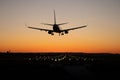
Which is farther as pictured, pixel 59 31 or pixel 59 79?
pixel 59 31

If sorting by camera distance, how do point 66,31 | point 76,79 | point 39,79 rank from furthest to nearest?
1. point 66,31
2. point 39,79
3. point 76,79

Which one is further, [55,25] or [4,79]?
[55,25]

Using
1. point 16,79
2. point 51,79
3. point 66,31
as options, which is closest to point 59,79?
point 51,79

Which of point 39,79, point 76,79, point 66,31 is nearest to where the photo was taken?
point 76,79

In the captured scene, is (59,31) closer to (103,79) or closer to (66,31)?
(66,31)

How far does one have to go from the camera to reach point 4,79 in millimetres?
Answer: 46844

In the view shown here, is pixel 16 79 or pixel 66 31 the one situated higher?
pixel 66 31

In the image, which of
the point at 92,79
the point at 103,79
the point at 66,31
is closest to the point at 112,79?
the point at 103,79

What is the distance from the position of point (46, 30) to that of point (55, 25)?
3.35 metres

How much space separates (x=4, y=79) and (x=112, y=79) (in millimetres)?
22526

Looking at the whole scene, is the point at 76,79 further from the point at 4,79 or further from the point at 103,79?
the point at 4,79

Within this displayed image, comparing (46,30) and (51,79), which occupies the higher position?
(46,30)

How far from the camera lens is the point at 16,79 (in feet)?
155

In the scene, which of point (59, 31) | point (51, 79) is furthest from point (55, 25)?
point (51, 79)
